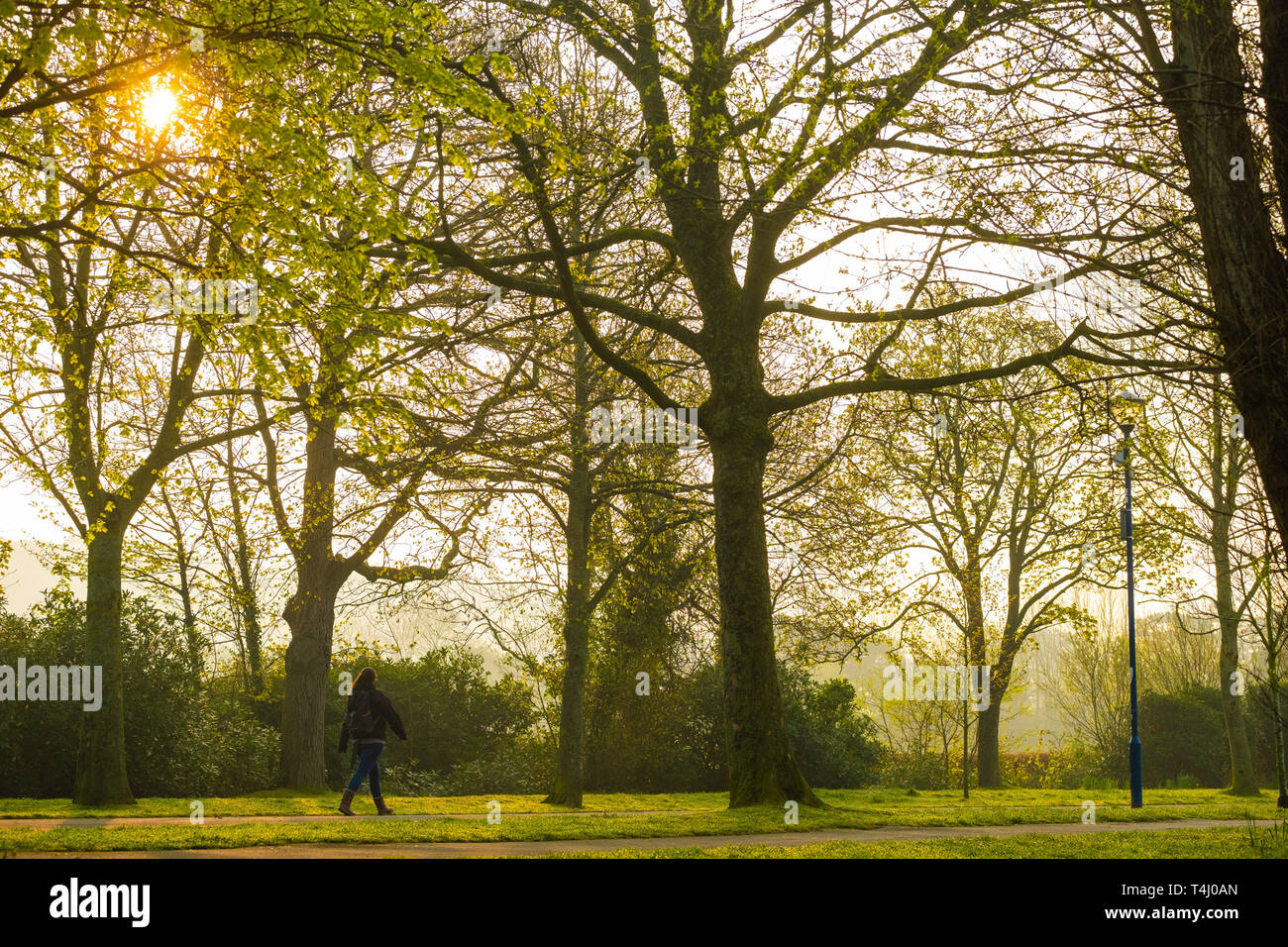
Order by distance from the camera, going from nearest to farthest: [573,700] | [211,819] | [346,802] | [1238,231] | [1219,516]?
[1238,231] → [211,819] → [346,802] → [573,700] → [1219,516]

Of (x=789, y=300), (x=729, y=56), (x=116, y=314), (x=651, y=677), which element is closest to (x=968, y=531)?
(x=651, y=677)

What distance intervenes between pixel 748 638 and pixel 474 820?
13.8 feet

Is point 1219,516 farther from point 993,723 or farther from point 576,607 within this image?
point 576,607

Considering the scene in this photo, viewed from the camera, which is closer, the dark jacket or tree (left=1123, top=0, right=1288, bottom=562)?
A: tree (left=1123, top=0, right=1288, bottom=562)

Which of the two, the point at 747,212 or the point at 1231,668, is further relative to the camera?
the point at 1231,668

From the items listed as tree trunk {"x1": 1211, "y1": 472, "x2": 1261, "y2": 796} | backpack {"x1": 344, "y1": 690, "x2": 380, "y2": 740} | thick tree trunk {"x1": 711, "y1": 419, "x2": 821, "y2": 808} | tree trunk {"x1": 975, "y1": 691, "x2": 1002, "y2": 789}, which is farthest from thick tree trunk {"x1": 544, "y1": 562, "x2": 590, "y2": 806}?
tree trunk {"x1": 1211, "y1": 472, "x2": 1261, "y2": 796}

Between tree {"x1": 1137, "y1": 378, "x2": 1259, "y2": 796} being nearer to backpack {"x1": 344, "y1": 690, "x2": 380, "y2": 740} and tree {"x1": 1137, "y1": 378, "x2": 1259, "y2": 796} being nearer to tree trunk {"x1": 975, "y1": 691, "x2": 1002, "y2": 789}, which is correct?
tree trunk {"x1": 975, "y1": 691, "x2": 1002, "y2": 789}

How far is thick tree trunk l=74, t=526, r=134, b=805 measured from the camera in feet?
56.3

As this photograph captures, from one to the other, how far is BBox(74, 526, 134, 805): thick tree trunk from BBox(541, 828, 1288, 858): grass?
11.6 metres

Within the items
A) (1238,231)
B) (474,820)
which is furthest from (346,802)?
(1238,231)

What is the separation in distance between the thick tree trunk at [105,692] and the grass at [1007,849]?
11.6 meters

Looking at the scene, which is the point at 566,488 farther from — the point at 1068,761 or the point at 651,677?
the point at 1068,761

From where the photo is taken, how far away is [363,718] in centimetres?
1541

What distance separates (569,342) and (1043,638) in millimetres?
78861
